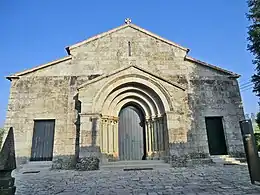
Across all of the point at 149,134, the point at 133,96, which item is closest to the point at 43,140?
the point at 133,96

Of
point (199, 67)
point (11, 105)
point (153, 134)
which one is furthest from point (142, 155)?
point (11, 105)

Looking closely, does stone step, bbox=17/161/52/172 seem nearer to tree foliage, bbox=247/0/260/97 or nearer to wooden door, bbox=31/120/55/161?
wooden door, bbox=31/120/55/161

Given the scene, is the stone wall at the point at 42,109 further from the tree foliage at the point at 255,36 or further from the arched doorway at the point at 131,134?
the tree foliage at the point at 255,36

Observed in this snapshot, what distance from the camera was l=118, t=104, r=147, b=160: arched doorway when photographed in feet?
31.4

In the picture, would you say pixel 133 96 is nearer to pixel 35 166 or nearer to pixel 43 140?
pixel 43 140

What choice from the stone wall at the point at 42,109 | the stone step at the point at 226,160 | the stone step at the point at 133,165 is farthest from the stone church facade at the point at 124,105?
the stone step at the point at 133,165

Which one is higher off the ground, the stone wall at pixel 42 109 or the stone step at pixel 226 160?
the stone wall at pixel 42 109

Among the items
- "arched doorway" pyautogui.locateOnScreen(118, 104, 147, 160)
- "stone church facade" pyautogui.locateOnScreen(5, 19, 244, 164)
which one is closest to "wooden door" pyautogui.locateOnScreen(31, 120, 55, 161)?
"stone church facade" pyautogui.locateOnScreen(5, 19, 244, 164)

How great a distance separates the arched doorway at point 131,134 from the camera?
956cm

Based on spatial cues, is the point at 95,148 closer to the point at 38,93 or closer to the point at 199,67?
the point at 38,93

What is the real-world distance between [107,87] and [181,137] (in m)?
3.79

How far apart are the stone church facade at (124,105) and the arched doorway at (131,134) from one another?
47mm

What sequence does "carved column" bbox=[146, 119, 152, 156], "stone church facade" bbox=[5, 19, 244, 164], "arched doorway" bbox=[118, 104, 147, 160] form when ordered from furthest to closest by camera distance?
"arched doorway" bbox=[118, 104, 147, 160] → "carved column" bbox=[146, 119, 152, 156] → "stone church facade" bbox=[5, 19, 244, 164]

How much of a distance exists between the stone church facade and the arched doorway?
0.16 ft
